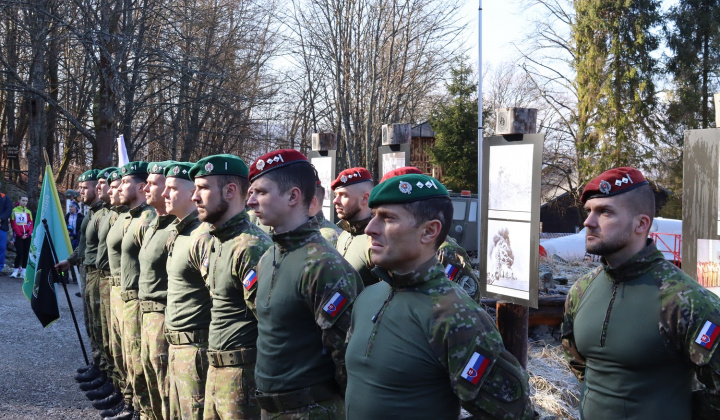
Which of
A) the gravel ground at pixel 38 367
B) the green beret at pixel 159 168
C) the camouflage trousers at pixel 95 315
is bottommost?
the gravel ground at pixel 38 367

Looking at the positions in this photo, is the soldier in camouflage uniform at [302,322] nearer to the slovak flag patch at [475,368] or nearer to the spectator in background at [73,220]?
the slovak flag patch at [475,368]

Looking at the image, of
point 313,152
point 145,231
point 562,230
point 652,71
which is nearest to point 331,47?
point 313,152

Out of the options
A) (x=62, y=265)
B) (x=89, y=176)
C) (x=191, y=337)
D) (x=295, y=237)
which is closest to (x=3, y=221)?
(x=89, y=176)

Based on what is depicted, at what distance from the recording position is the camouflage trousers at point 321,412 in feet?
10.6

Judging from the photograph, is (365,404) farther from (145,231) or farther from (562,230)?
(562,230)

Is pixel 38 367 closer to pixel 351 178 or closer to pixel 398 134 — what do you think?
pixel 398 134

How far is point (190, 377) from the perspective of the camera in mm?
Answer: 4449

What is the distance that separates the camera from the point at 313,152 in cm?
914

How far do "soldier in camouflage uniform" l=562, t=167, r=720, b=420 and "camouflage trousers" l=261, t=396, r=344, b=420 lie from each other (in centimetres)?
109

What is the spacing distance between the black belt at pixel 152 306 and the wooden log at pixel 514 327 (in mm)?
2527

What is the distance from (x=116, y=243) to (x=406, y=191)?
5333 millimetres

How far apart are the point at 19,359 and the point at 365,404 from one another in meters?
8.10

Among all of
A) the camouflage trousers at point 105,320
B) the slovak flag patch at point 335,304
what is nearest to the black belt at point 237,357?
the slovak flag patch at point 335,304

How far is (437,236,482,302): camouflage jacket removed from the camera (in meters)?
4.68
